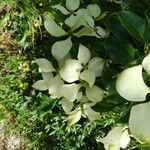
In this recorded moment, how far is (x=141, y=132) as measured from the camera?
771mm

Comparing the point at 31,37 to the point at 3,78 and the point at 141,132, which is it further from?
the point at 141,132

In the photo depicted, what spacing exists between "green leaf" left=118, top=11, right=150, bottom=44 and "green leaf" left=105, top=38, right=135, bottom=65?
2.5 inches

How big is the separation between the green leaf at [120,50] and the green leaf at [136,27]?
6 centimetres

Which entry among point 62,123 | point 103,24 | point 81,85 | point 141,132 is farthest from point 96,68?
point 62,123

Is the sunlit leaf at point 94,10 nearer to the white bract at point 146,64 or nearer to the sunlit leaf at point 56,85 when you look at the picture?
the sunlit leaf at point 56,85

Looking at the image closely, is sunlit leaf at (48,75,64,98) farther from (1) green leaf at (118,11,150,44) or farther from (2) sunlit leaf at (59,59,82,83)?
(1) green leaf at (118,11,150,44)

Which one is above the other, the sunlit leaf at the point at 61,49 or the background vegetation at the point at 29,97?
the sunlit leaf at the point at 61,49

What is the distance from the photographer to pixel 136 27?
35.8 inches

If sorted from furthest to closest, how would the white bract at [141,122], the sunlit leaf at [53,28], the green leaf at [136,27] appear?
the sunlit leaf at [53,28] → the green leaf at [136,27] → the white bract at [141,122]

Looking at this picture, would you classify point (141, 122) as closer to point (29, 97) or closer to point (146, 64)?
point (146, 64)

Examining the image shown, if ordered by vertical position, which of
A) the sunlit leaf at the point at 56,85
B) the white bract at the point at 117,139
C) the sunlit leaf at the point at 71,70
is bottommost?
the white bract at the point at 117,139

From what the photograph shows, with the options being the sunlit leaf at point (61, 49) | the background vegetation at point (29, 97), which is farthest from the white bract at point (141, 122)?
the background vegetation at point (29, 97)

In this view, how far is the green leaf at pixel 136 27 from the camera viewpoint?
2.97 ft

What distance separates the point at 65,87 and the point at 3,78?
4.00ft
